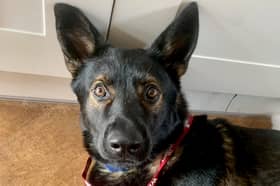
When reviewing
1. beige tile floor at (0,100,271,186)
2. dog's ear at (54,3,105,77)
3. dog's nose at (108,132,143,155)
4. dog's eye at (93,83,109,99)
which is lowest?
beige tile floor at (0,100,271,186)

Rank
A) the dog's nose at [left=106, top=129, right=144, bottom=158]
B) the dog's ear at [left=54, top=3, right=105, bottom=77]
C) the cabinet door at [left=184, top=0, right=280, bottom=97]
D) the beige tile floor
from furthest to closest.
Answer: the beige tile floor → the cabinet door at [left=184, top=0, right=280, bottom=97] → the dog's ear at [left=54, top=3, right=105, bottom=77] → the dog's nose at [left=106, top=129, right=144, bottom=158]

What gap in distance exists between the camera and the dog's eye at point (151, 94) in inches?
49.4

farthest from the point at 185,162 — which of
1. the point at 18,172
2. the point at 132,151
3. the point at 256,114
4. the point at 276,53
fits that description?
the point at 256,114

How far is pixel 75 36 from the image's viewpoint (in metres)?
1.34

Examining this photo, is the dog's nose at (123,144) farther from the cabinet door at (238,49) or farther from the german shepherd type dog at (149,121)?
the cabinet door at (238,49)

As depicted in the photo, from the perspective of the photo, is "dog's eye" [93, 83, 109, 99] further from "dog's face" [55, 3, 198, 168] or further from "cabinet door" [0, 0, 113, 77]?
"cabinet door" [0, 0, 113, 77]

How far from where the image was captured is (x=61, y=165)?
5.74 feet

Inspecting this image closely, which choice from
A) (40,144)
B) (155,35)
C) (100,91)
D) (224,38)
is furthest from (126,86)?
(40,144)

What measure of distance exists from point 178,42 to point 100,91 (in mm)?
326

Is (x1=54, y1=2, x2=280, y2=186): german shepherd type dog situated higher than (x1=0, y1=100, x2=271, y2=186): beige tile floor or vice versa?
(x1=54, y1=2, x2=280, y2=186): german shepherd type dog

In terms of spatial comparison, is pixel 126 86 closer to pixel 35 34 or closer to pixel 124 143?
pixel 124 143

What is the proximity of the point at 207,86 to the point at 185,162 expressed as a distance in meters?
0.58

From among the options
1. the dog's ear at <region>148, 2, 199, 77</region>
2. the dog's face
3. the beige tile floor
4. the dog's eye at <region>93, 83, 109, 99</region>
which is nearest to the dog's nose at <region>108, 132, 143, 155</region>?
the dog's face

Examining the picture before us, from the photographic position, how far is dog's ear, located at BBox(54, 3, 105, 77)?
1315mm
